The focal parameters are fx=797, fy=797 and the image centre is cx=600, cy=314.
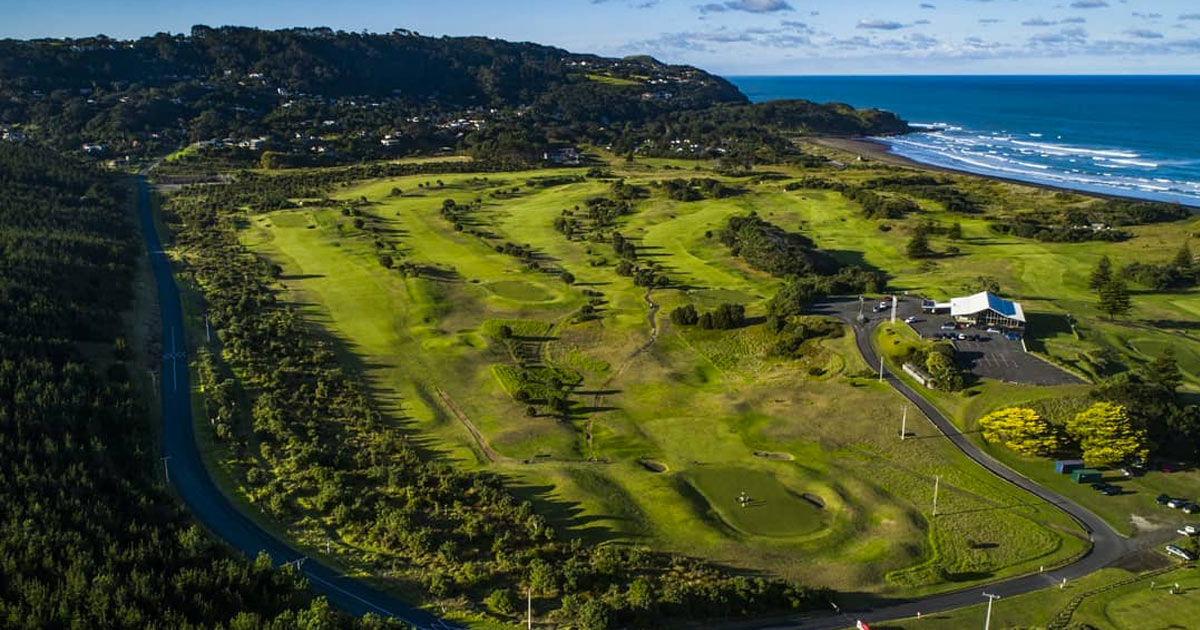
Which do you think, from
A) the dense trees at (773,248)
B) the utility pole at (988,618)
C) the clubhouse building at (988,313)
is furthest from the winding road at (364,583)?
the dense trees at (773,248)

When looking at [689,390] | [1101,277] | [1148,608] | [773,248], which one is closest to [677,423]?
[689,390]

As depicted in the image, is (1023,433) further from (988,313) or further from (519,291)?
(519,291)

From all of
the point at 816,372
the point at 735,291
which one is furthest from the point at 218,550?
the point at 735,291

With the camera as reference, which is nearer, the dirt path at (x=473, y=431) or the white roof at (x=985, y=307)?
the dirt path at (x=473, y=431)

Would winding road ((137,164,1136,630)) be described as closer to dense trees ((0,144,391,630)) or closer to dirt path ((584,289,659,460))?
dense trees ((0,144,391,630))

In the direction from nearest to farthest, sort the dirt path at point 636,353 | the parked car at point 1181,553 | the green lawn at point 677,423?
the parked car at point 1181,553, the green lawn at point 677,423, the dirt path at point 636,353

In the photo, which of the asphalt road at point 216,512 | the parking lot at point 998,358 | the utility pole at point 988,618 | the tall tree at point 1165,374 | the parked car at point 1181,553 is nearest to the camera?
the utility pole at point 988,618

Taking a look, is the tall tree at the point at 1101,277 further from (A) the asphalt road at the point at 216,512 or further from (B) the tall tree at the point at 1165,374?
(A) the asphalt road at the point at 216,512

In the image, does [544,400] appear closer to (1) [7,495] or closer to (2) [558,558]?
(2) [558,558]
